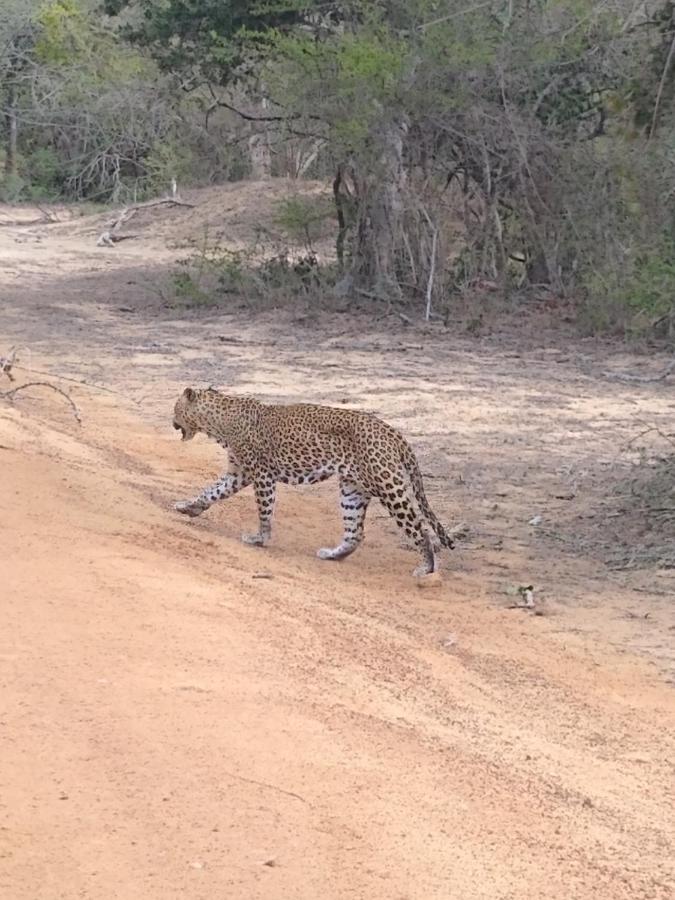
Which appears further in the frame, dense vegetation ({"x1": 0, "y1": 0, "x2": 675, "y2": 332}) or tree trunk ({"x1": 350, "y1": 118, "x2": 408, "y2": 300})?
tree trunk ({"x1": 350, "y1": 118, "x2": 408, "y2": 300})

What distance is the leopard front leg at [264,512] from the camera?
9.58 metres

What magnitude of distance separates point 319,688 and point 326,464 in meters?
3.91

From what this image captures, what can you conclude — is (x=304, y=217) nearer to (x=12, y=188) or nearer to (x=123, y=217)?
(x=123, y=217)

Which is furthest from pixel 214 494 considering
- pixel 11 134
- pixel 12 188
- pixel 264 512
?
pixel 11 134

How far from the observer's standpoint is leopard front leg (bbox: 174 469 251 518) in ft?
31.7

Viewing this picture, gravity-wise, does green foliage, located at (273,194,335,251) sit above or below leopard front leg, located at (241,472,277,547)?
above

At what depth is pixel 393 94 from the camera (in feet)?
67.7

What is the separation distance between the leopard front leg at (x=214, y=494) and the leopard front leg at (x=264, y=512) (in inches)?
6.3

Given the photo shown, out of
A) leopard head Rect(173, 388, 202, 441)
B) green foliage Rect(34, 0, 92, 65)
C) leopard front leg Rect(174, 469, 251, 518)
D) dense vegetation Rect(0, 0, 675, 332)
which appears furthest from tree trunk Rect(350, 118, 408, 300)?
green foliage Rect(34, 0, 92, 65)

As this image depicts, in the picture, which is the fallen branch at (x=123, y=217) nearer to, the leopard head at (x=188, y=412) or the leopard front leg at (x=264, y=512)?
the leopard head at (x=188, y=412)

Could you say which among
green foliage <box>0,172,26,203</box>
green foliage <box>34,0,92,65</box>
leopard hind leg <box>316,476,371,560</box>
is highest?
green foliage <box>34,0,92,65</box>

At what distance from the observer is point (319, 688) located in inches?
224

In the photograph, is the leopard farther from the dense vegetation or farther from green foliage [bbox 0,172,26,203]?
green foliage [bbox 0,172,26,203]

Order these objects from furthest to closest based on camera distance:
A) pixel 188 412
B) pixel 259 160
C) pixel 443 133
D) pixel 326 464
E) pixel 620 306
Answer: pixel 259 160
pixel 443 133
pixel 620 306
pixel 188 412
pixel 326 464
